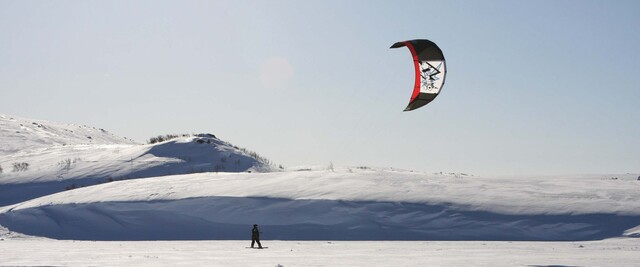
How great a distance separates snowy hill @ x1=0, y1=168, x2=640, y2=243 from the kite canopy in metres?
3.85

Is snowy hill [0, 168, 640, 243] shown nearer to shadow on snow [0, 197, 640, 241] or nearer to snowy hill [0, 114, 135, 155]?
shadow on snow [0, 197, 640, 241]

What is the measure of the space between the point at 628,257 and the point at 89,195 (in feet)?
65.1

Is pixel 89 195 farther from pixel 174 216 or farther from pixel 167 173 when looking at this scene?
pixel 167 173

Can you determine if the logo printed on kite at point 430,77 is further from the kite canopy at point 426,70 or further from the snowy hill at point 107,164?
the snowy hill at point 107,164

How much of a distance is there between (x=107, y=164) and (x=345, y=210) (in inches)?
775

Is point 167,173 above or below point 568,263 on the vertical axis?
above

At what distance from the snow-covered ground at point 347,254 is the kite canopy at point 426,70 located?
14.4 ft

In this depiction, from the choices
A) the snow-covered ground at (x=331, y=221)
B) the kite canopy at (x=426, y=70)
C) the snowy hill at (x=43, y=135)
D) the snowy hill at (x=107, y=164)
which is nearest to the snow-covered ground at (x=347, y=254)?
the snow-covered ground at (x=331, y=221)

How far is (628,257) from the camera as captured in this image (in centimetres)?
1475

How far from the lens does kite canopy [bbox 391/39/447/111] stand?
70.1ft

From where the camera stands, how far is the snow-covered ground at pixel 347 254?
14.0 meters

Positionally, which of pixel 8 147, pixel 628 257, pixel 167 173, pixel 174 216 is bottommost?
pixel 628 257

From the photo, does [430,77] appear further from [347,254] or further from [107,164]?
[107,164]

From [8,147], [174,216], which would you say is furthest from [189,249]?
[8,147]
